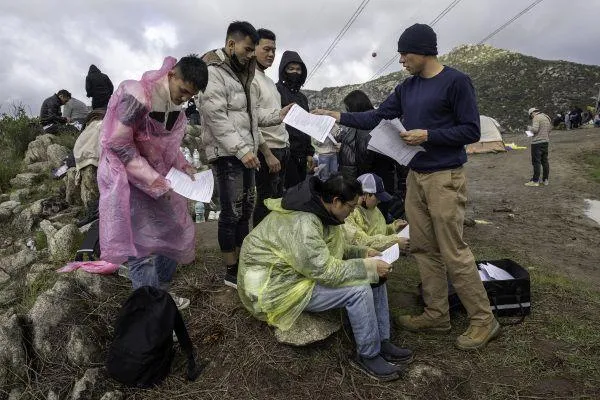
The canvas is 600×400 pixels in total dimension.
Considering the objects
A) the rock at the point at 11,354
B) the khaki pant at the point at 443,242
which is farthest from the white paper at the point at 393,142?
the rock at the point at 11,354

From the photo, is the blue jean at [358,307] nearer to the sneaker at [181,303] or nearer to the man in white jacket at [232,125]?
the man in white jacket at [232,125]

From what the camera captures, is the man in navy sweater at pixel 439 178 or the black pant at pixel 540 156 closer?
the man in navy sweater at pixel 439 178

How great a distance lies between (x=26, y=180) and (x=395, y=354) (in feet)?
23.8

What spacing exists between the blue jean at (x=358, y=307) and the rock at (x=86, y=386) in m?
1.31

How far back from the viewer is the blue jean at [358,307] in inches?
96.3

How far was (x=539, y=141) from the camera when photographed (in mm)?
9227

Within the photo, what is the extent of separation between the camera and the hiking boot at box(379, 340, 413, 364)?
260 centimetres

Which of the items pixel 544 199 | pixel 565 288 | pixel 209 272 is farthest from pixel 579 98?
pixel 209 272

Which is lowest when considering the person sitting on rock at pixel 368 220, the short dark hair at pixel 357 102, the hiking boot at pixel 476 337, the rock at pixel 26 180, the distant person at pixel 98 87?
the hiking boot at pixel 476 337

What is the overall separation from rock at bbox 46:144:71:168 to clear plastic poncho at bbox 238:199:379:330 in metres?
6.56

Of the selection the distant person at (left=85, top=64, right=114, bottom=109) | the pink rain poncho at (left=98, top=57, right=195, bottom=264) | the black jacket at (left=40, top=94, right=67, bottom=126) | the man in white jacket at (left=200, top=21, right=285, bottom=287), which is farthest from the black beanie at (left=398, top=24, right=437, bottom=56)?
the black jacket at (left=40, top=94, right=67, bottom=126)

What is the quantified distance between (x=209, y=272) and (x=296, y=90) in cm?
209

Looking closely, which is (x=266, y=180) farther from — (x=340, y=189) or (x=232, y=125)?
(x=340, y=189)

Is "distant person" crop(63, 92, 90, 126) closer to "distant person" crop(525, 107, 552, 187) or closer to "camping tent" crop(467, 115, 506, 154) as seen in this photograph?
"distant person" crop(525, 107, 552, 187)
